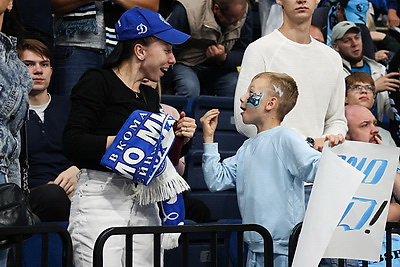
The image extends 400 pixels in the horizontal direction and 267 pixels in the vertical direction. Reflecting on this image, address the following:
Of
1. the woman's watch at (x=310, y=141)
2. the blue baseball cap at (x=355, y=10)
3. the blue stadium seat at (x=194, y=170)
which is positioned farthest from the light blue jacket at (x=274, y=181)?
the blue baseball cap at (x=355, y=10)

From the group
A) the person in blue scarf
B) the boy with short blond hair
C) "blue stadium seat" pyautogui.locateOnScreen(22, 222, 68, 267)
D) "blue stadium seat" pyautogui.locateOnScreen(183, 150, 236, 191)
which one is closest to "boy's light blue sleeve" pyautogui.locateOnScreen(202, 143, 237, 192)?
the boy with short blond hair

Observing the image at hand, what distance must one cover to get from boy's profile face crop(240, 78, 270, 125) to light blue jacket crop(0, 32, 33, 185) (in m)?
1.16

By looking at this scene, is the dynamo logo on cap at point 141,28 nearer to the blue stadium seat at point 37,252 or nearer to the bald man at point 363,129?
the blue stadium seat at point 37,252

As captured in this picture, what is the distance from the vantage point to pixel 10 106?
328 centimetres

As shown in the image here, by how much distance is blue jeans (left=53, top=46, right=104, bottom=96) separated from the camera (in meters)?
5.54

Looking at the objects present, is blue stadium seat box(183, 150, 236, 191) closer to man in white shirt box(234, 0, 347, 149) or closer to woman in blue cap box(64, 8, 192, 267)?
man in white shirt box(234, 0, 347, 149)

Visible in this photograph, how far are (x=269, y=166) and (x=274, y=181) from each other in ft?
0.25

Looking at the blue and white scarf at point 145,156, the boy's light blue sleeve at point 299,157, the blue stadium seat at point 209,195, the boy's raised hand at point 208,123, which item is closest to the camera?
the blue and white scarf at point 145,156

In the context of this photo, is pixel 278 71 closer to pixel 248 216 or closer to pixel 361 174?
pixel 248 216

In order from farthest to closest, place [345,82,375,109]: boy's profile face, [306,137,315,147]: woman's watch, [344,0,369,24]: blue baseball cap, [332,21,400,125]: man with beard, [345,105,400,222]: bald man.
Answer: [344,0,369,24]: blue baseball cap → [332,21,400,125]: man with beard → [345,82,375,109]: boy's profile face → [345,105,400,222]: bald man → [306,137,315,147]: woman's watch

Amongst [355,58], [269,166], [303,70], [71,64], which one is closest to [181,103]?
[71,64]

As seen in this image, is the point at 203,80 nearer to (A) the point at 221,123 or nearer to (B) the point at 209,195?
(A) the point at 221,123

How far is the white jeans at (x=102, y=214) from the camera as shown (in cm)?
357

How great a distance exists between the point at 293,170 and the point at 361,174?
0.56 meters
